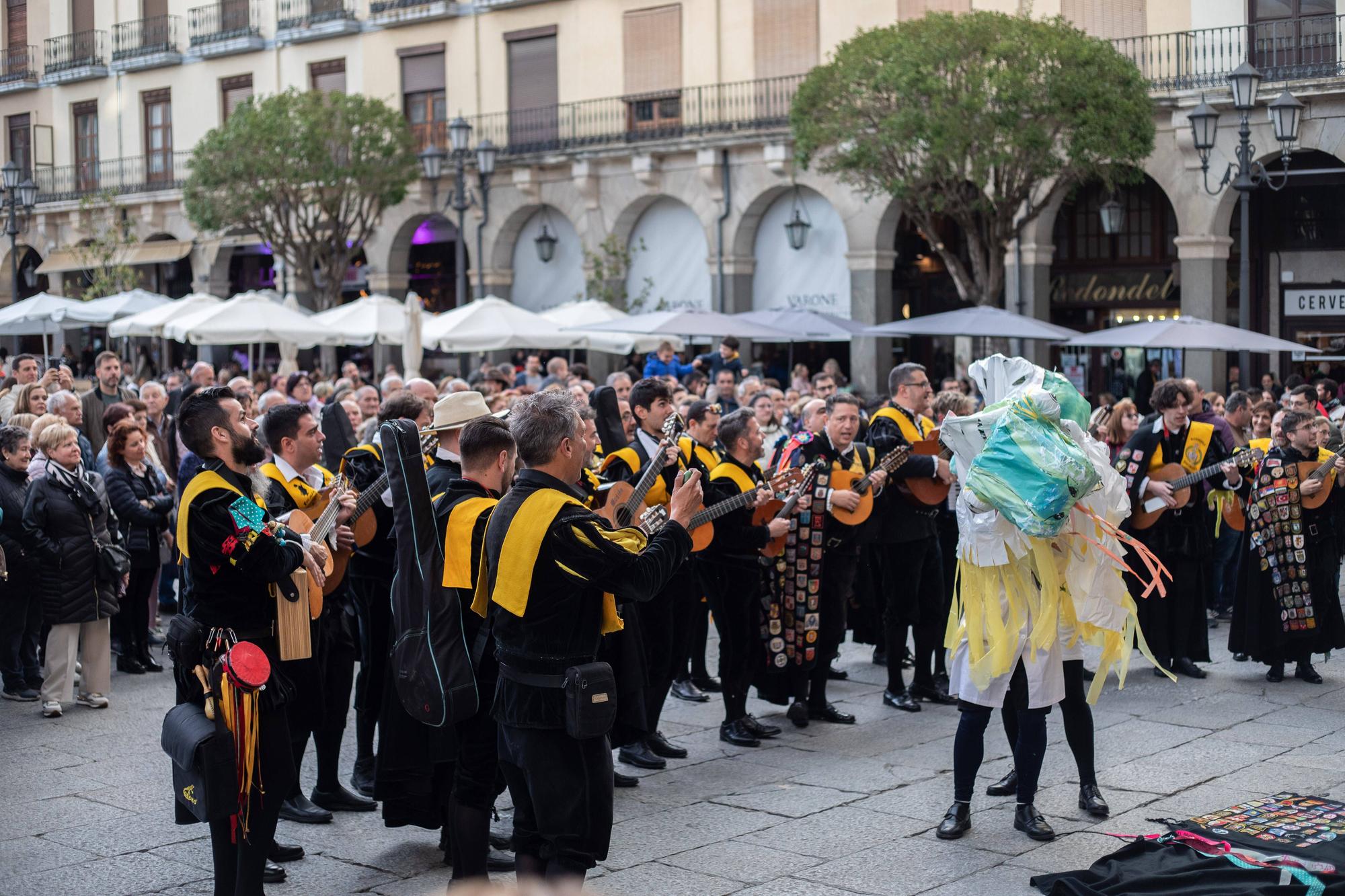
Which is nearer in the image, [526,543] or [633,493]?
[526,543]

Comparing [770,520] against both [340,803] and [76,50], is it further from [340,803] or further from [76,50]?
[76,50]

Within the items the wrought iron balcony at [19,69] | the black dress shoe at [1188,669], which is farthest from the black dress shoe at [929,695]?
the wrought iron balcony at [19,69]

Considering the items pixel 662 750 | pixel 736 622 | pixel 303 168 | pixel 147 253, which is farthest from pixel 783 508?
pixel 147 253

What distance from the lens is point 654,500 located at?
796 centimetres

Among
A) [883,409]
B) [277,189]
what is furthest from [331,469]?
[277,189]

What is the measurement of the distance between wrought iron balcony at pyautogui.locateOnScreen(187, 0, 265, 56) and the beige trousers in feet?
86.4

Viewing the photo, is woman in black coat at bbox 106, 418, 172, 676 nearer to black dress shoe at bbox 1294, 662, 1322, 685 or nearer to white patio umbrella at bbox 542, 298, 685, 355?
black dress shoe at bbox 1294, 662, 1322, 685

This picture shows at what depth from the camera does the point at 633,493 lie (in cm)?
672

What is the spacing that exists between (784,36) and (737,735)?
20103 mm

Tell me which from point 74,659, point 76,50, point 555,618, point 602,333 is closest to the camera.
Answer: point 555,618

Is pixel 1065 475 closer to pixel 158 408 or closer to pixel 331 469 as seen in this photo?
pixel 331 469

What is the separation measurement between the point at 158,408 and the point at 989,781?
7757 millimetres

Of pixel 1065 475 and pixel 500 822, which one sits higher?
pixel 1065 475

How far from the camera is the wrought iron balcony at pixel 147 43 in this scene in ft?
116
